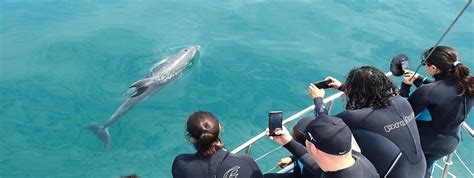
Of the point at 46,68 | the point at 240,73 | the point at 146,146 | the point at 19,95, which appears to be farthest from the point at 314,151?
the point at 46,68

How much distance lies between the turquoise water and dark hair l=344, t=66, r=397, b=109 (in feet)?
15.4

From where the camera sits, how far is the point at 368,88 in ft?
12.7

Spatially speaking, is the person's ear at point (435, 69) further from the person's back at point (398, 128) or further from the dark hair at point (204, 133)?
the dark hair at point (204, 133)

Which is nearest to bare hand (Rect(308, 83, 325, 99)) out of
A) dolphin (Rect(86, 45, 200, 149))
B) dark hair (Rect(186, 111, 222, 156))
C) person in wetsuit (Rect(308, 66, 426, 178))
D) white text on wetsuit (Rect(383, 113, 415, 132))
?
person in wetsuit (Rect(308, 66, 426, 178))

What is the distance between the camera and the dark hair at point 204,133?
140 inches

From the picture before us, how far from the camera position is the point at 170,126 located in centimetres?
962

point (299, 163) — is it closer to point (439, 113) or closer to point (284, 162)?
point (284, 162)

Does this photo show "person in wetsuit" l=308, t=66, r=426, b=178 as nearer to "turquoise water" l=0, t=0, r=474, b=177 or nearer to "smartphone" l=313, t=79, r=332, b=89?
"smartphone" l=313, t=79, r=332, b=89

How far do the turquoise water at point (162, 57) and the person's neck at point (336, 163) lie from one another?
18.2 feet

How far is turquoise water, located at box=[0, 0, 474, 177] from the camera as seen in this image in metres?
8.95

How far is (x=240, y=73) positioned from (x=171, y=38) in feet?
9.88

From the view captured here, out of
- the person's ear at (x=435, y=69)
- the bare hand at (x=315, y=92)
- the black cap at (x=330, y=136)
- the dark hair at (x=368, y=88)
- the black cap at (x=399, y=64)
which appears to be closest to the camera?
the black cap at (x=330, y=136)

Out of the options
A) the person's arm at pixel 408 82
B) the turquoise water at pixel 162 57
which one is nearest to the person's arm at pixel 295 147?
the person's arm at pixel 408 82

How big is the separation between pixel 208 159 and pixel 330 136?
1.18 metres
